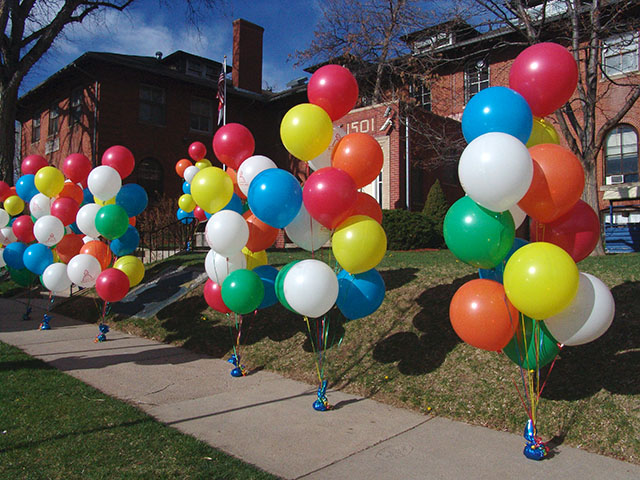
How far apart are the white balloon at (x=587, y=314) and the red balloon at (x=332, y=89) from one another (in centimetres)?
273

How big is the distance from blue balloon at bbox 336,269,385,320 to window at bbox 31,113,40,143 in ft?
76.4

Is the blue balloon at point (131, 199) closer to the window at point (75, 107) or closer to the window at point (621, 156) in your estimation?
the window at point (75, 107)

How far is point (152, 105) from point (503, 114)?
18.5 metres

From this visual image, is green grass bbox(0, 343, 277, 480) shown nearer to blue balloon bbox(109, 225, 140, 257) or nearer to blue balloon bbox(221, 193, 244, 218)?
blue balloon bbox(221, 193, 244, 218)

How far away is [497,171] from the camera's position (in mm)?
3318

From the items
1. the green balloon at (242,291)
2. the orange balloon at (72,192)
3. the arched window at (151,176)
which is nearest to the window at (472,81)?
the arched window at (151,176)

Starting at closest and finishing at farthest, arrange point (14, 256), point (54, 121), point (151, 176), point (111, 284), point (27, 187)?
point (111, 284) → point (14, 256) → point (27, 187) → point (151, 176) → point (54, 121)

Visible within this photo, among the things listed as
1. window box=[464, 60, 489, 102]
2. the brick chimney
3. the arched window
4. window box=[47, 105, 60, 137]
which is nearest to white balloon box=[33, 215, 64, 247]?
the arched window

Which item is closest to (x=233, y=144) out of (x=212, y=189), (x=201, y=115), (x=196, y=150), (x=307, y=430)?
(x=212, y=189)

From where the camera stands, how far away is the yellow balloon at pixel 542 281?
3.23 metres

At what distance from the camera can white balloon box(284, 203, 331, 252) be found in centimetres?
489

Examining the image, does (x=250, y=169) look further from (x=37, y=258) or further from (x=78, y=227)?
(x=37, y=258)

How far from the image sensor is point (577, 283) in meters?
3.27

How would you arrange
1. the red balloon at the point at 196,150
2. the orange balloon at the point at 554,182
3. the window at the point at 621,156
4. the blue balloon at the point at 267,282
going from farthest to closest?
1. the window at the point at 621,156
2. the red balloon at the point at 196,150
3. the blue balloon at the point at 267,282
4. the orange balloon at the point at 554,182
